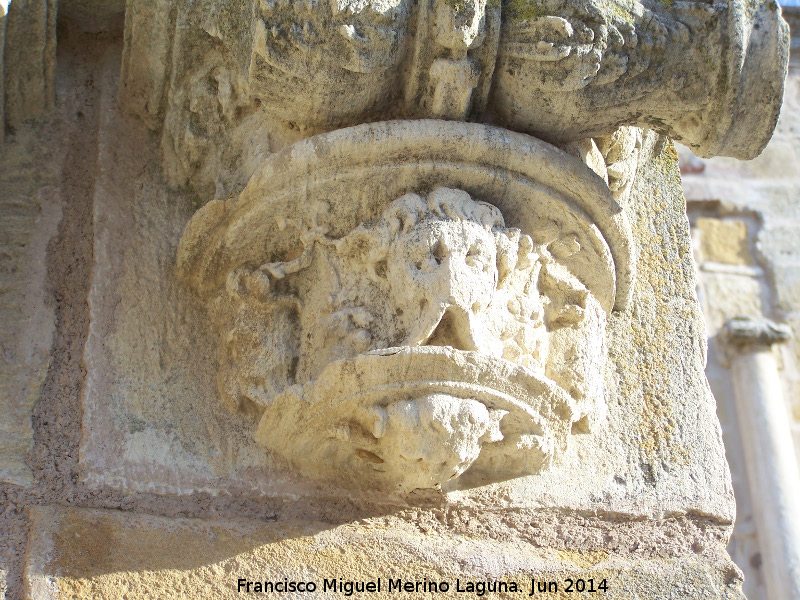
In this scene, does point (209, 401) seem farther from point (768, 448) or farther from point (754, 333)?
point (754, 333)

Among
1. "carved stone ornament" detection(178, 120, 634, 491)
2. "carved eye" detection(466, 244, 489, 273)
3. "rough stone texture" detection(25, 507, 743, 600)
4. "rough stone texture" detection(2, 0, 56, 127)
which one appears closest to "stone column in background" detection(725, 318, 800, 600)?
"rough stone texture" detection(25, 507, 743, 600)

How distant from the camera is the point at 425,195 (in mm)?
1757

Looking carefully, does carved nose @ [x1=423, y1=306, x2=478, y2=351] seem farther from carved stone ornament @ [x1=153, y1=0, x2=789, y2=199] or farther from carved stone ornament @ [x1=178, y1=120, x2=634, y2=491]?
carved stone ornament @ [x1=153, y1=0, x2=789, y2=199]

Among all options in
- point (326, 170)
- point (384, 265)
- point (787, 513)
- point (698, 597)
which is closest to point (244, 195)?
point (326, 170)

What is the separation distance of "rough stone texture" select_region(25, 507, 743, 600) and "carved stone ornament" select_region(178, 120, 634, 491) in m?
0.11

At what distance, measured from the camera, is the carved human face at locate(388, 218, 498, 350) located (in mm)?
1599

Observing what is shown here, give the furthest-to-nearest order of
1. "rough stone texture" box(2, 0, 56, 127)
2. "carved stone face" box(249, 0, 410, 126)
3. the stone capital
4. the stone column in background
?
1. the stone capital
2. the stone column in background
3. "rough stone texture" box(2, 0, 56, 127)
4. "carved stone face" box(249, 0, 410, 126)

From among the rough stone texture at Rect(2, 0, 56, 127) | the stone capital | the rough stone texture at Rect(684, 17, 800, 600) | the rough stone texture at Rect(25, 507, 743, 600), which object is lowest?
the rough stone texture at Rect(25, 507, 743, 600)

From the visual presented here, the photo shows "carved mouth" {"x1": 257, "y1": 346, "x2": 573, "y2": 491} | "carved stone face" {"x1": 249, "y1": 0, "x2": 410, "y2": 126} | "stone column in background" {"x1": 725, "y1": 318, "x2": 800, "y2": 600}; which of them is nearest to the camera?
"carved mouth" {"x1": 257, "y1": 346, "x2": 573, "y2": 491}

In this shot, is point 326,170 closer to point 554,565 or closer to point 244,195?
point 244,195

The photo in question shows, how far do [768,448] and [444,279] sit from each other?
9.51ft

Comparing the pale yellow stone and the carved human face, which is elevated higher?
the pale yellow stone

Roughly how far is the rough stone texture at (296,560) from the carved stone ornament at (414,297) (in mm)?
112

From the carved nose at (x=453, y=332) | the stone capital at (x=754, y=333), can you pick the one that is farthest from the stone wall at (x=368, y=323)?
the stone capital at (x=754, y=333)
